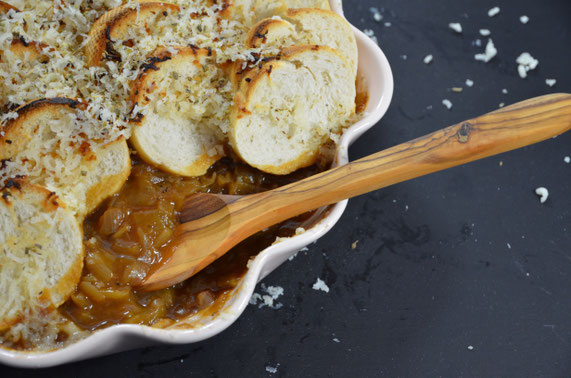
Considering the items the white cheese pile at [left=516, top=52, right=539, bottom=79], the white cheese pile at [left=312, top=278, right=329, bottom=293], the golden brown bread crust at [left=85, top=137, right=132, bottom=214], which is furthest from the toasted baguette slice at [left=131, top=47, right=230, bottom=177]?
the white cheese pile at [left=516, top=52, right=539, bottom=79]

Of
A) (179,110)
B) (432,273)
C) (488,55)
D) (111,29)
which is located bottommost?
(432,273)

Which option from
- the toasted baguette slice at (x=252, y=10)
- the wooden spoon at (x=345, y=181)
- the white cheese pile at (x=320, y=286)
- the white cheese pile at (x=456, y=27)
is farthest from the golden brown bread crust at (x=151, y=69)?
the white cheese pile at (x=456, y=27)

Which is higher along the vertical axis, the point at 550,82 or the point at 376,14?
the point at 376,14

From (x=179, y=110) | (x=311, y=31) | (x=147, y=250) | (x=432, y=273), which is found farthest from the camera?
(x=432, y=273)

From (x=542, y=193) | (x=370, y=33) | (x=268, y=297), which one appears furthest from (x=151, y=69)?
(x=542, y=193)

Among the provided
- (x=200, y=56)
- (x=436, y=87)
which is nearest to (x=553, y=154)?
(x=436, y=87)

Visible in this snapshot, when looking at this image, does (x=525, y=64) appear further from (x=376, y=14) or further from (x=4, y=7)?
(x=4, y=7)

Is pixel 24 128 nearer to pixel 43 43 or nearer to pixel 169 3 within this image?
pixel 43 43
